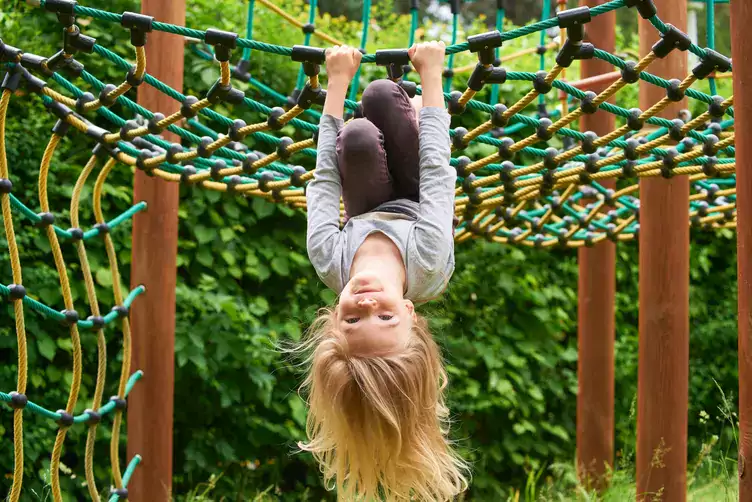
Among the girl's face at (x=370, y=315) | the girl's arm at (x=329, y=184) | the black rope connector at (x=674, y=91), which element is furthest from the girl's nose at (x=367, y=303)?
the black rope connector at (x=674, y=91)

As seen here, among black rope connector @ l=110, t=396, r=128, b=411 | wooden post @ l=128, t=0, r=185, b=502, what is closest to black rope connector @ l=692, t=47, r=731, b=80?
wooden post @ l=128, t=0, r=185, b=502

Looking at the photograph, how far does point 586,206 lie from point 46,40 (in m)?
2.26

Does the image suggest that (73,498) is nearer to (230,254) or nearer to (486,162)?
(230,254)

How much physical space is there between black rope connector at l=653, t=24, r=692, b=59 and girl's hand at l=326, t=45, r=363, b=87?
2.15 feet

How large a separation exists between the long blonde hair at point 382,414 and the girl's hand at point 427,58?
1.75 ft

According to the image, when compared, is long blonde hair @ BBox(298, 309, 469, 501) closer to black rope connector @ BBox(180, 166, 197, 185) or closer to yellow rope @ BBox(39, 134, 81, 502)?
black rope connector @ BBox(180, 166, 197, 185)

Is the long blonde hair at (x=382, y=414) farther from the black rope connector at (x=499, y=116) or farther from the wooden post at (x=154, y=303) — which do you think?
the wooden post at (x=154, y=303)

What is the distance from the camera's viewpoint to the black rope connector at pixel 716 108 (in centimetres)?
236

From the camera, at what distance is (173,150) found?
2.59 meters

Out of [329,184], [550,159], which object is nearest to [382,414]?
[329,184]

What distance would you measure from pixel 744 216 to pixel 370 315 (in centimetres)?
73

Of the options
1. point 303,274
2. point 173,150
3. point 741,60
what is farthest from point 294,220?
point 741,60

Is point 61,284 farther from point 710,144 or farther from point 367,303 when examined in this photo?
point 710,144

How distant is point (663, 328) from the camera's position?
297 centimetres
